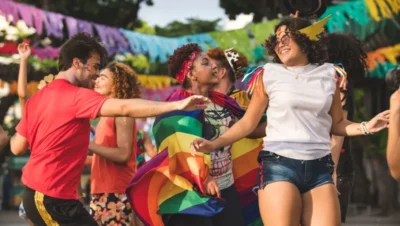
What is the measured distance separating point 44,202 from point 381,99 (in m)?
25.8

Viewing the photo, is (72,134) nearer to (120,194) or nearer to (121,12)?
(120,194)

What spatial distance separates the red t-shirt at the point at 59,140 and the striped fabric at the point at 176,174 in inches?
35.5

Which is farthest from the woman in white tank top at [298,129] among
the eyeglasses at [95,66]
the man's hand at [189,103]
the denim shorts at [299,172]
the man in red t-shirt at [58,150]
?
the eyeglasses at [95,66]

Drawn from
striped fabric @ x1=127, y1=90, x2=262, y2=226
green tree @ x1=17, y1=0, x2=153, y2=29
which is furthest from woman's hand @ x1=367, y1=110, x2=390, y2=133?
green tree @ x1=17, y1=0, x2=153, y2=29

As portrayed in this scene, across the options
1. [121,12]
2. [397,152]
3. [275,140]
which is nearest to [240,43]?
[121,12]

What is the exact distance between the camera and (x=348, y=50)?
7520 millimetres

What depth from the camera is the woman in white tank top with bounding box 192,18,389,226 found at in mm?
5734

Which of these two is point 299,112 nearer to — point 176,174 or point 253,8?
point 176,174

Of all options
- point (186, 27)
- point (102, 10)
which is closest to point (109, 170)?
point (102, 10)

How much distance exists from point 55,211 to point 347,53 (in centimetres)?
279

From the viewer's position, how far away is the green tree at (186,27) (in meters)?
27.7

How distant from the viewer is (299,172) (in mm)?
5758

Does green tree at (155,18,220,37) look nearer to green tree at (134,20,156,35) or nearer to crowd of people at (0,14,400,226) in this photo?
green tree at (134,20,156,35)

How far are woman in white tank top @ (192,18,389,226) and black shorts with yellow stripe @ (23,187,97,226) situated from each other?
2.51ft
